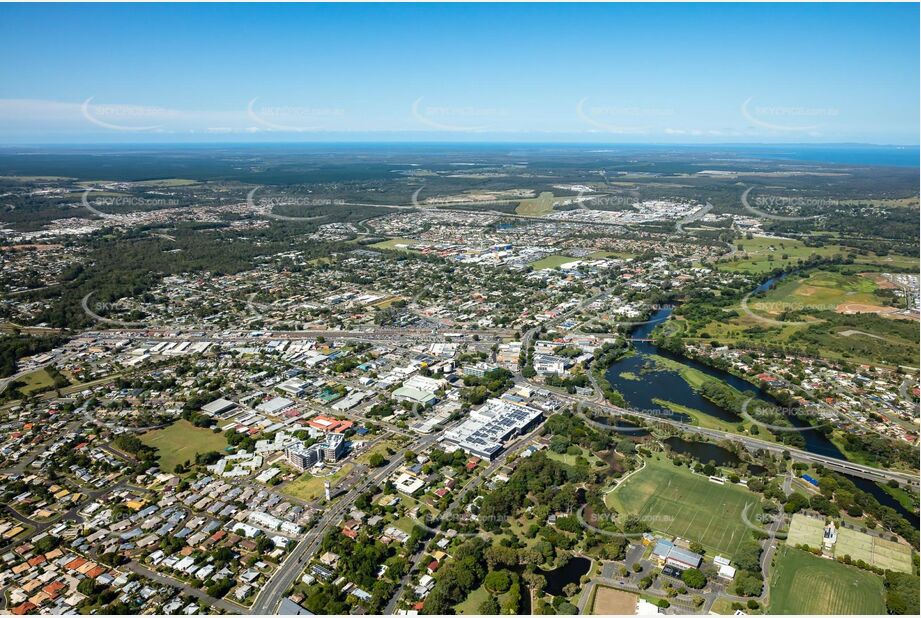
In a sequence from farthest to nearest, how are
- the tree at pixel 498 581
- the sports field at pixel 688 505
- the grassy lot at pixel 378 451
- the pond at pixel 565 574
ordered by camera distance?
1. the grassy lot at pixel 378 451
2. the sports field at pixel 688 505
3. the pond at pixel 565 574
4. the tree at pixel 498 581

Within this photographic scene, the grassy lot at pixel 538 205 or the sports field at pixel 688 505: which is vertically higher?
the grassy lot at pixel 538 205

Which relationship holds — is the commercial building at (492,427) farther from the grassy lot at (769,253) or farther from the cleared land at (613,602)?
the grassy lot at (769,253)

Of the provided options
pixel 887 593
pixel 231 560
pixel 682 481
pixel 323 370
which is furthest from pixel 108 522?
pixel 887 593

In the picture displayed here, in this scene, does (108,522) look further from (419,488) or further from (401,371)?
(401,371)

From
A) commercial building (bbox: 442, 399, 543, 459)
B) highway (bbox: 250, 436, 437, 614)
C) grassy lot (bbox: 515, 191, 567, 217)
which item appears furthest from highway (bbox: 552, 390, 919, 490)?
grassy lot (bbox: 515, 191, 567, 217)

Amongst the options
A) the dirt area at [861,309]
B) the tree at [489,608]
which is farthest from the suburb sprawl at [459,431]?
the dirt area at [861,309]

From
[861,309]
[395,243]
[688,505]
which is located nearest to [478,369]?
[688,505]

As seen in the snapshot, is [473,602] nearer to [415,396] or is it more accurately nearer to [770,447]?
[415,396]
